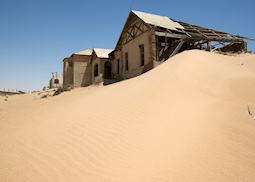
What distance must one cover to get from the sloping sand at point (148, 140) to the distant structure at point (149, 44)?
28.1 ft

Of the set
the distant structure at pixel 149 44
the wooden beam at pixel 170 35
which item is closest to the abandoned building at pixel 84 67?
the distant structure at pixel 149 44

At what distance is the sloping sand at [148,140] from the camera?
3.28 m

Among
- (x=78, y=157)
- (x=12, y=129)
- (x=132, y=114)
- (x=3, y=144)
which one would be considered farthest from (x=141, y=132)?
(x=12, y=129)

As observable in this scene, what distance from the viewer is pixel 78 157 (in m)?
3.78

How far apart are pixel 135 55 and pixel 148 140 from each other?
13147mm

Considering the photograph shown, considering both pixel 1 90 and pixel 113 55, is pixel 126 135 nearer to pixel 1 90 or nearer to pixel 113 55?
pixel 113 55

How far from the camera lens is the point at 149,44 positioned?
14.7 meters

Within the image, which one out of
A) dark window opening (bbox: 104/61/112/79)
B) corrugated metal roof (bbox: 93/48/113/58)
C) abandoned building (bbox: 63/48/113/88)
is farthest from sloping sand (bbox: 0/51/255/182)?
abandoned building (bbox: 63/48/113/88)

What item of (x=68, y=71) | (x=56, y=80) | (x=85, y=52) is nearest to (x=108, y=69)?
(x=85, y=52)

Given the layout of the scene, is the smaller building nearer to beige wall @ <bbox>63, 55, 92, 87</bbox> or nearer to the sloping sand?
beige wall @ <bbox>63, 55, 92, 87</bbox>

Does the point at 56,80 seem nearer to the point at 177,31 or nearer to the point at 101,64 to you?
the point at 101,64

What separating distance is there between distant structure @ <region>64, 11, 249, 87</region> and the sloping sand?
8.55 m

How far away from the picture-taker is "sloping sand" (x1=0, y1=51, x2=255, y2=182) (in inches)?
129

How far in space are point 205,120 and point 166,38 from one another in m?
11.7
